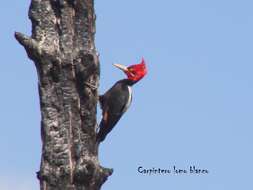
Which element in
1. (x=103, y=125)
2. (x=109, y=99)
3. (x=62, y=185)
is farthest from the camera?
(x=109, y=99)

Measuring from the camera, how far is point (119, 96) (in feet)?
32.4

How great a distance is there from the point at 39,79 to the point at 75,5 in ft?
2.42

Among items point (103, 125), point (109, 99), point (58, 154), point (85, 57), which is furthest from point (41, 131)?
point (109, 99)

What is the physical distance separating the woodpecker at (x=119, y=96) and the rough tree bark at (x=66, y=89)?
7.27 ft

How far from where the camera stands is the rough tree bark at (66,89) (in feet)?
21.2

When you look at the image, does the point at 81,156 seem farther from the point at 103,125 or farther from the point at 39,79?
the point at 103,125

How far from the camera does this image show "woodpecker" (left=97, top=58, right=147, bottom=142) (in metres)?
9.53

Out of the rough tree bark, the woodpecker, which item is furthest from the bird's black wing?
the rough tree bark

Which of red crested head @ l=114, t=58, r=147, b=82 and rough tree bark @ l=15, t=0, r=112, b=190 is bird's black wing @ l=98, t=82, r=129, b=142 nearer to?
red crested head @ l=114, t=58, r=147, b=82

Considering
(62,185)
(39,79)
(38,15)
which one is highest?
(38,15)

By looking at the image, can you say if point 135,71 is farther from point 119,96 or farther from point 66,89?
point 66,89

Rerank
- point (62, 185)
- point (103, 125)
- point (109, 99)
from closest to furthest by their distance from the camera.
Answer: point (62, 185) < point (103, 125) < point (109, 99)

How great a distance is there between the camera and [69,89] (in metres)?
6.60

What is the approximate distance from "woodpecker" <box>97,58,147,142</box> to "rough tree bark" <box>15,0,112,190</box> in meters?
2.22
